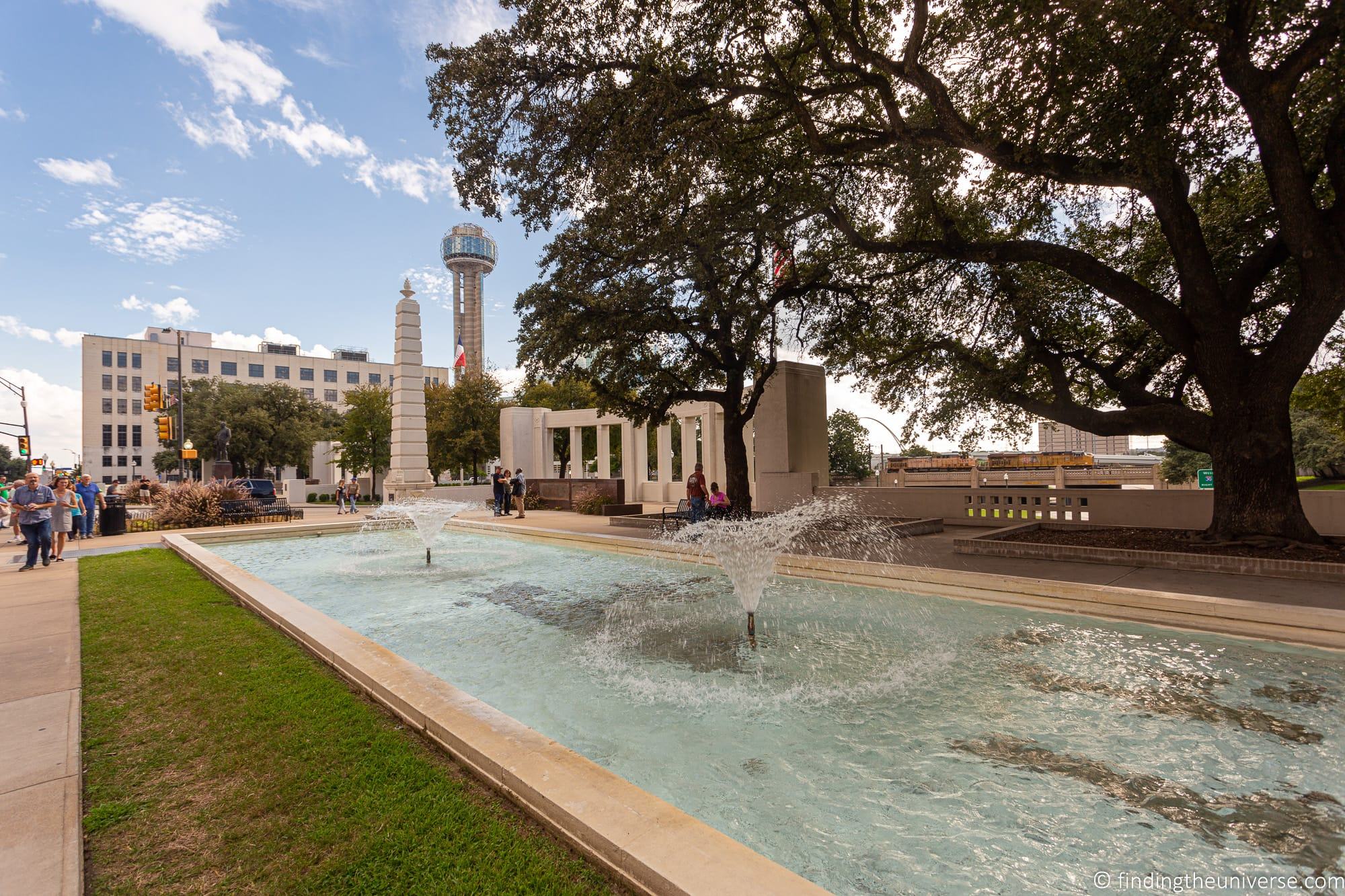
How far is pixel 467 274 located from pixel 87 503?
13102 cm

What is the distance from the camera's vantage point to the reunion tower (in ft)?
450

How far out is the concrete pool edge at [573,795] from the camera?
247 centimetres

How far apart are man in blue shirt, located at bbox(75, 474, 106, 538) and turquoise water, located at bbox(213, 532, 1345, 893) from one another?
15.8 m

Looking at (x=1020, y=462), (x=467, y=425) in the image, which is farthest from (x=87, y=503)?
(x=1020, y=462)

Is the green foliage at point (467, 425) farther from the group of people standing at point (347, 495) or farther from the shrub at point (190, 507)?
the shrub at point (190, 507)

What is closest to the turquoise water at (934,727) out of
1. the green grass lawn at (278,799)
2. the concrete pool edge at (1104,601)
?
the concrete pool edge at (1104,601)

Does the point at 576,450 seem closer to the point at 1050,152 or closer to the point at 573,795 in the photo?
the point at 1050,152

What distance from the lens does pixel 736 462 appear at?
1744 centimetres

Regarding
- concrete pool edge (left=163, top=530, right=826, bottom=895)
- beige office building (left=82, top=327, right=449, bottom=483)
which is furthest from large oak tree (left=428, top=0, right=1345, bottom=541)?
beige office building (left=82, top=327, right=449, bottom=483)

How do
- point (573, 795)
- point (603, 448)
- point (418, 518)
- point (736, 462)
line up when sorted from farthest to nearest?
point (603, 448)
point (736, 462)
point (418, 518)
point (573, 795)

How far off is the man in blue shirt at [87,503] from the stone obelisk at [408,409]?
8.80 m

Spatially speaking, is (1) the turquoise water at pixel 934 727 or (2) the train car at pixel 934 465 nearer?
(1) the turquoise water at pixel 934 727

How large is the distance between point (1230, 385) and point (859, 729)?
10.4m

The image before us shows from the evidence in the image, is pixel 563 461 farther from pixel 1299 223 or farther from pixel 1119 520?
pixel 1299 223
